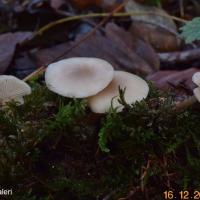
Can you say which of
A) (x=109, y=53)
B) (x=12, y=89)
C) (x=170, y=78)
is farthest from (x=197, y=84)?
(x=109, y=53)

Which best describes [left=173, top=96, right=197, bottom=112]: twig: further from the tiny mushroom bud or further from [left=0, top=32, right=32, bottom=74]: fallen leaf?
[left=0, top=32, right=32, bottom=74]: fallen leaf

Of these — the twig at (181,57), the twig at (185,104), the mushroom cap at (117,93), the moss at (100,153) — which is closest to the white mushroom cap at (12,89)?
the moss at (100,153)

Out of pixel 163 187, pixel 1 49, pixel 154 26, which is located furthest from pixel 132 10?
pixel 163 187

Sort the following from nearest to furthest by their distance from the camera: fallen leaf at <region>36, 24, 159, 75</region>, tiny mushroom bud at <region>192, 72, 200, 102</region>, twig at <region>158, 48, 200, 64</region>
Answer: tiny mushroom bud at <region>192, 72, 200, 102</region>
fallen leaf at <region>36, 24, 159, 75</region>
twig at <region>158, 48, 200, 64</region>

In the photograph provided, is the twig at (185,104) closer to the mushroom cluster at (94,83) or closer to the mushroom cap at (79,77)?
the mushroom cluster at (94,83)

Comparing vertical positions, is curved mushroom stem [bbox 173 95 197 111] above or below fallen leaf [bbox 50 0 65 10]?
above

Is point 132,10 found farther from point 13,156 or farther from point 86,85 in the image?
point 13,156

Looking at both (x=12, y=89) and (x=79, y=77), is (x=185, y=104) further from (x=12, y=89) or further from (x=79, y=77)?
(x=12, y=89)
